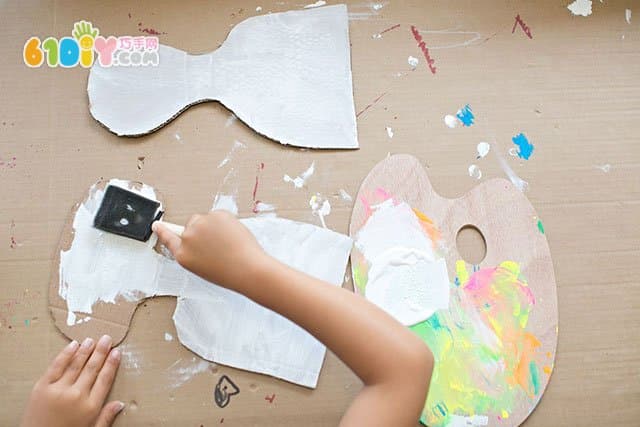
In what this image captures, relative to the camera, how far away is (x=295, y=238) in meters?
0.90

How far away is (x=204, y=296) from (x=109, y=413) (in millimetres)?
A: 196

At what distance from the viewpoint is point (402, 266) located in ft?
2.94

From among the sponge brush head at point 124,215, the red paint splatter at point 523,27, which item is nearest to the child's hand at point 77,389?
the sponge brush head at point 124,215

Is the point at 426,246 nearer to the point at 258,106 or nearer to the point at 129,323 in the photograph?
the point at 258,106

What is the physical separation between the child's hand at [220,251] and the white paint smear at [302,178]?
147mm

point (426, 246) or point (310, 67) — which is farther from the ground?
point (310, 67)

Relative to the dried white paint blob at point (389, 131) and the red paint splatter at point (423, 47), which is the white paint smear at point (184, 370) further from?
the red paint splatter at point (423, 47)

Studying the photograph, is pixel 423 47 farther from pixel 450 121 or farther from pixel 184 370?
pixel 184 370

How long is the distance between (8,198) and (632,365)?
3.02ft

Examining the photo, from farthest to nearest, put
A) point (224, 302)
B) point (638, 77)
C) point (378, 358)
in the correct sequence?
point (638, 77) → point (224, 302) → point (378, 358)

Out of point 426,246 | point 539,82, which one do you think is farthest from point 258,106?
point 539,82

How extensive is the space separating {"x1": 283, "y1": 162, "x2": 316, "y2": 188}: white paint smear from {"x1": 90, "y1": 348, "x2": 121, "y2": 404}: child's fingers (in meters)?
0.34

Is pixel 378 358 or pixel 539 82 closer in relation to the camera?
pixel 378 358

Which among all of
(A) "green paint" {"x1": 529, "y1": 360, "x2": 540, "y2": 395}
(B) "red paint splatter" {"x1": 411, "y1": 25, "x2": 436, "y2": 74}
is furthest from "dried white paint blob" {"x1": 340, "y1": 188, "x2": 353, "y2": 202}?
(A) "green paint" {"x1": 529, "y1": 360, "x2": 540, "y2": 395}
